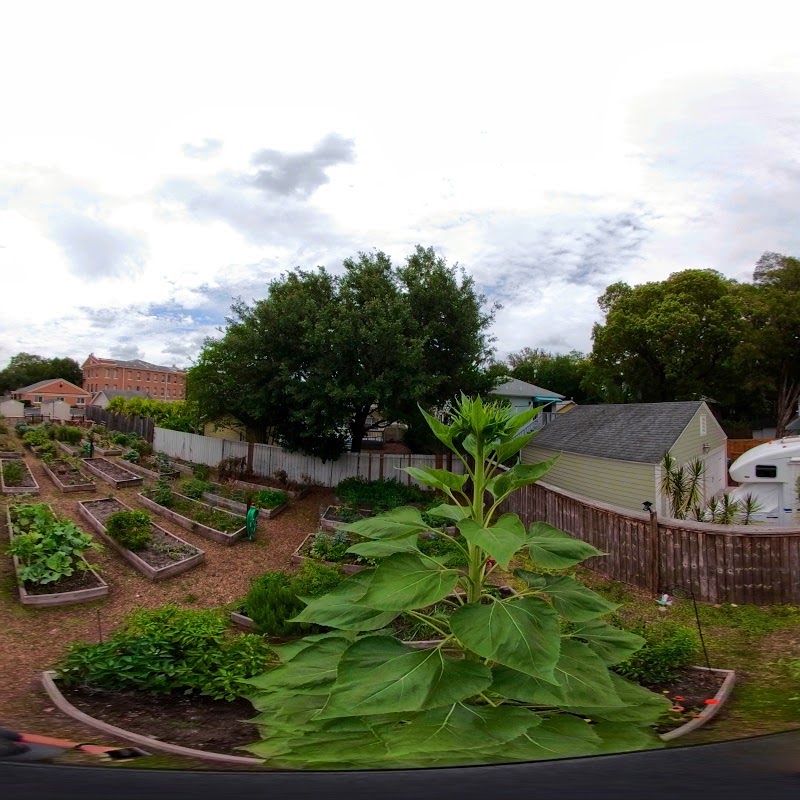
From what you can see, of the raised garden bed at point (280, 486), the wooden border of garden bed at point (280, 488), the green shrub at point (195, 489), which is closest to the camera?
the green shrub at point (195, 489)

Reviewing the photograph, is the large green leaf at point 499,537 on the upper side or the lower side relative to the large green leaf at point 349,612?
upper

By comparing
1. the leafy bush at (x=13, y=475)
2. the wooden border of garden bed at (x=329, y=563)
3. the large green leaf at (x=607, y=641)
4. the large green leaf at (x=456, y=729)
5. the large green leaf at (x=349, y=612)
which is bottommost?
the wooden border of garden bed at (x=329, y=563)

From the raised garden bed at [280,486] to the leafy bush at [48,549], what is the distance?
7.13 meters

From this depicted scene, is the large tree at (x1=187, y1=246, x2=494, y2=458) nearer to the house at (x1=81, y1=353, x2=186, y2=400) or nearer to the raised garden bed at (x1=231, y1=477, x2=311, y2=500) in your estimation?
the raised garden bed at (x1=231, y1=477, x2=311, y2=500)

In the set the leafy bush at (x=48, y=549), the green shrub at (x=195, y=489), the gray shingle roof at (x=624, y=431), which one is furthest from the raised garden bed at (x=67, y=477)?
the gray shingle roof at (x=624, y=431)

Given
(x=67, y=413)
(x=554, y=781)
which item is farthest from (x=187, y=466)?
(x=67, y=413)

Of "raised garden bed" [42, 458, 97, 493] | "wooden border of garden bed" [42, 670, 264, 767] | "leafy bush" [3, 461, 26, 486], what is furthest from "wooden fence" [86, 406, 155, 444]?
"wooden border of garden bed" [42, 670, 264, 767]

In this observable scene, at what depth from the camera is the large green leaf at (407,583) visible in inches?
79.1

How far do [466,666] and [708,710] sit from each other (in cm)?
133

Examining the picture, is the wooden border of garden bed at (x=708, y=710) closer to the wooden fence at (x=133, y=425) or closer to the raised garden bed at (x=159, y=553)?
the raised garden bed at (x=159, y=553)

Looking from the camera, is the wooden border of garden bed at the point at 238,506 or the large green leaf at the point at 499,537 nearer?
the large green leaf at the point at 499,537

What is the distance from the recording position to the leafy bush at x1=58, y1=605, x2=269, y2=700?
329cm

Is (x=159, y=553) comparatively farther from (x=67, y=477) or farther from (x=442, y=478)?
(x=442, y=478)

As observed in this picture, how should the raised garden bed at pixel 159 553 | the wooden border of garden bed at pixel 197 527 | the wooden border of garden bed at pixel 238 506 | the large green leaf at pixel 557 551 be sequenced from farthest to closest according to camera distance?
1. the wooden border of garden bed at pixel 238 506
2. the wooden border of garden bed at pixel 197 527
3. the raised garden bed at pixel 159 553
4. the large green leaf at pixel 557 551
